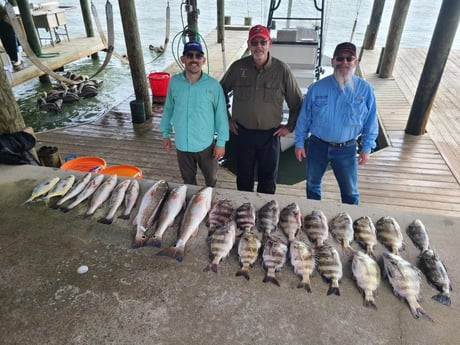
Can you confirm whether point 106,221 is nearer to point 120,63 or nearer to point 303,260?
point 303,260

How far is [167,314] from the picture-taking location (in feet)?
5.04

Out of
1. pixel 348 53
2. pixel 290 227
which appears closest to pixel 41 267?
pixel 290 227

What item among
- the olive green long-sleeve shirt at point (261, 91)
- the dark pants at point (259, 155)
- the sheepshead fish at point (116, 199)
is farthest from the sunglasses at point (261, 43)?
the sheepshead fish at point (116, 199)

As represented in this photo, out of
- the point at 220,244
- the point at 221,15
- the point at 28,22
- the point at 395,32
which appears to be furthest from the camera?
the point at 221,15

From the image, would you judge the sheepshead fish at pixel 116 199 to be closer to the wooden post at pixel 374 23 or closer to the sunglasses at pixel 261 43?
the sunglasses at pixel 261 43

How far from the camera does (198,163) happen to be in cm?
313

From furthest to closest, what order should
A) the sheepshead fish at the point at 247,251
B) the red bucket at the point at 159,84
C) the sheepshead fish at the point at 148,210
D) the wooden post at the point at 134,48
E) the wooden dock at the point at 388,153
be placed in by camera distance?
the red bucket at the point at 159,84 < the wooden post at the point at 134,48 < the wooden dock at the point at 388,153 < the sheepshead fish at the point at 148,210 < the sheepshead fish at the point at 247,251

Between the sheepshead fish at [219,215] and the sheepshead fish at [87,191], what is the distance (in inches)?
39.0

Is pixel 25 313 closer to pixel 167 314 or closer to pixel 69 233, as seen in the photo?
pixel 69 233

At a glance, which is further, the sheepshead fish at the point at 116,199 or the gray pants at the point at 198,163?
the gray pants at the point at 198,163

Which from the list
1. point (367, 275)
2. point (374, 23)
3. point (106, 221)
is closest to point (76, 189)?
point (106, 221)

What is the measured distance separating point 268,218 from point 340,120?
3.82 feet

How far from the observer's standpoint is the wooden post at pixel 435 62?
4.20 meters

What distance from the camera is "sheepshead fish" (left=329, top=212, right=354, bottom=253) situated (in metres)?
1.89
